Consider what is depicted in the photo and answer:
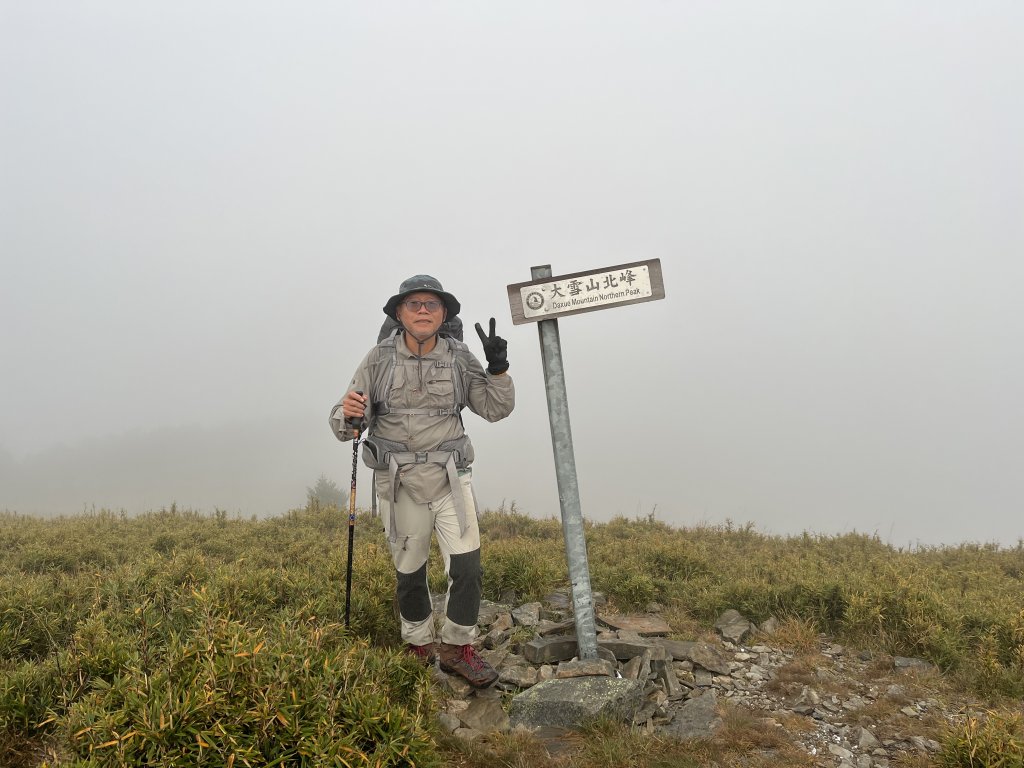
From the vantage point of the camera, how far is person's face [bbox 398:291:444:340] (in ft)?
16.9

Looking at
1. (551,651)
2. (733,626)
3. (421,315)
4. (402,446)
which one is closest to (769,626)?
(733,626)

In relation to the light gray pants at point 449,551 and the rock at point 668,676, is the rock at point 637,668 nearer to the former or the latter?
the rock at point 668,676

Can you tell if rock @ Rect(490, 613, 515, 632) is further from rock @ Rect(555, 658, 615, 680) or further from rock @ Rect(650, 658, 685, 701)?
rock @ Rect(650, 658, 685, 701)

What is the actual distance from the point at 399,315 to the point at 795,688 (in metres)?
4.65

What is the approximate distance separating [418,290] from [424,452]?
1.34m

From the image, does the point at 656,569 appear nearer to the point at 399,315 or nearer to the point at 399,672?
the point at 399,672

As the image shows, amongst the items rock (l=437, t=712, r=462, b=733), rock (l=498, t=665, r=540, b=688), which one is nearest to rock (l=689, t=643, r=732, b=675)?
rock (l=498, t=665, r=540, b=688)

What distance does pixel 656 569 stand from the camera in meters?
8.67

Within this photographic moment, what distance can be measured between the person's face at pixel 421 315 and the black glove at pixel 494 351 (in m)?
0.38

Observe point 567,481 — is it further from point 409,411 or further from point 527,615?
point 527,615

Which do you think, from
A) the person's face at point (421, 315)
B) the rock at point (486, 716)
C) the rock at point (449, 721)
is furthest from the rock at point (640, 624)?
the person's face at point (421, 315)

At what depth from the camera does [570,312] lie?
5316 mm

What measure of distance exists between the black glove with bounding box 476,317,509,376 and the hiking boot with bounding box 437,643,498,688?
2376 millimetres

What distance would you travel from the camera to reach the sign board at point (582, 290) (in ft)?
17.4
